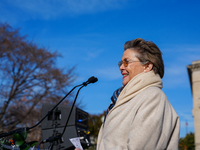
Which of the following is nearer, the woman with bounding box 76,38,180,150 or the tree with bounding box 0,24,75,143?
the woman with bounding box 76,38,180,150

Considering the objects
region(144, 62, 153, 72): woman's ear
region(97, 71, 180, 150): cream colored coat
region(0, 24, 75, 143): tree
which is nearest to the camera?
region(97, 71, 180, 150): cream colored coat

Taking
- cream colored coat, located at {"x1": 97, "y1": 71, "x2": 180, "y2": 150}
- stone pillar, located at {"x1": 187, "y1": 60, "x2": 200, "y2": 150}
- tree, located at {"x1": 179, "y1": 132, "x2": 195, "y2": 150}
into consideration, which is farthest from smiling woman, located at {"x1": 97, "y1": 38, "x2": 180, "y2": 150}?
tree, located at {"x1": 179, "y1": 132, "x2": 195, "y2": 150}

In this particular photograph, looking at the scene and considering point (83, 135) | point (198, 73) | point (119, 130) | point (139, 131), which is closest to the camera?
point (139, 131)

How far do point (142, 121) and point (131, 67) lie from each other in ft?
2.40

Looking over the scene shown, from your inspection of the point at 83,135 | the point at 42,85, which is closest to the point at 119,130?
the point at 83,135

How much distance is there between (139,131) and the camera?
204 cm

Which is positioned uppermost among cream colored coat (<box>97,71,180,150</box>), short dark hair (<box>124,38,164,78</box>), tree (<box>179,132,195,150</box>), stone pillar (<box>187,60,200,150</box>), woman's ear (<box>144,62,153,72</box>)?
stone pillar (<box>187,60,200,150</box>)

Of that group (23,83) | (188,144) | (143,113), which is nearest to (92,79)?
(143,113)

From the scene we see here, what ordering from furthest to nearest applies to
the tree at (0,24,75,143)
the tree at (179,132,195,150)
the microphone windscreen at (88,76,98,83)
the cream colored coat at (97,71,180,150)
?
the tree at (179,132,195,150)
the tree at (0,24,75,143)
the microphone windscreen at (88,76,98,83)
the cream colored coat at (97,71,180,150)

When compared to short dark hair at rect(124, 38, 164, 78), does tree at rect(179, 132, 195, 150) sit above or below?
above

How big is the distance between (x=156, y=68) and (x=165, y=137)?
30.3 inches

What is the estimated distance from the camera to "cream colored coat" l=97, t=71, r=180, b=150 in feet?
6.70

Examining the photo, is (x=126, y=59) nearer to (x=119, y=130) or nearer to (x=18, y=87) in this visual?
(x=119, y=130)

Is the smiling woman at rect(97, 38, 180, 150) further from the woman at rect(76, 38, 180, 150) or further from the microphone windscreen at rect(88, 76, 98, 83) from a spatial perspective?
the microphone windscreen at rect(88, 76, 98, 83)
